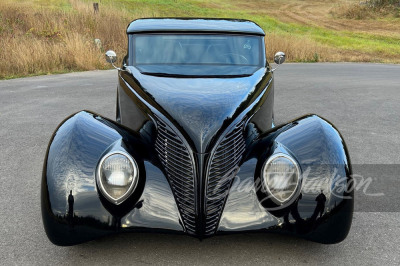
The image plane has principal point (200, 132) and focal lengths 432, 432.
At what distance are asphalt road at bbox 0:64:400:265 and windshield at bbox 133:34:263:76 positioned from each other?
69.0 inches

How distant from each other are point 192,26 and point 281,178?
2.66 metres

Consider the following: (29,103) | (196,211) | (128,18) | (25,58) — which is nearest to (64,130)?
(196,211)

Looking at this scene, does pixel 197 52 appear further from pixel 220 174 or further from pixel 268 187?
pixel 268 187

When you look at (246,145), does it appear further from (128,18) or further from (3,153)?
(128,18)

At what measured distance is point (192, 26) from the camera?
504 cm

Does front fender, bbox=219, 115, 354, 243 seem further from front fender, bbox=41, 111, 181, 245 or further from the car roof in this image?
the car roof

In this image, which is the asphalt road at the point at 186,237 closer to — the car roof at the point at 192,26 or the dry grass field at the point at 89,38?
the car roof at the point at 192,26

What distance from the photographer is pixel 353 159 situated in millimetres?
5418

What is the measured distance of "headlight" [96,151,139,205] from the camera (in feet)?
9.59

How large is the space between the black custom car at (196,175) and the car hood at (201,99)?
11 millimetres

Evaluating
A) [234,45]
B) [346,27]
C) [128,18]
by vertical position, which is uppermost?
[234,45]

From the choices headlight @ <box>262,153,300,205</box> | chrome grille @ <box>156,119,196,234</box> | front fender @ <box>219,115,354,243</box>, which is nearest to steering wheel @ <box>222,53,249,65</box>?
chrome grille @ <box>156,119,196,234</box>

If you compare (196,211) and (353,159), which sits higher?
(196,211)

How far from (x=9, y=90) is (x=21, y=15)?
9175 mm
